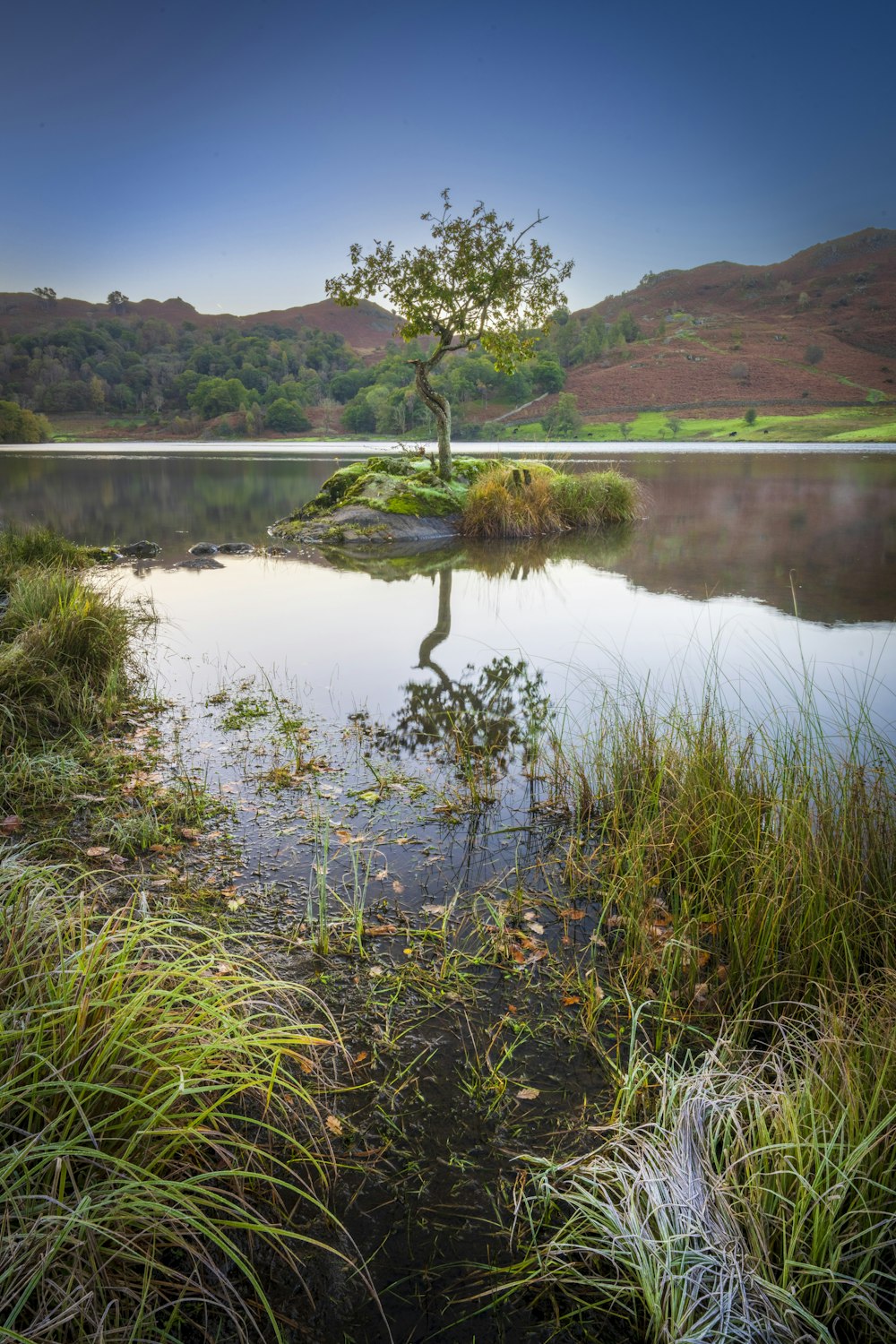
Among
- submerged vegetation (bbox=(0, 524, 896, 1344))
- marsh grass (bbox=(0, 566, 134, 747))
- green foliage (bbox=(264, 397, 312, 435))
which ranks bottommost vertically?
submerged vegetation (bbox=(0, 524, 896, 1344))

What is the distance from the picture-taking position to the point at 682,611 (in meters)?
10.1

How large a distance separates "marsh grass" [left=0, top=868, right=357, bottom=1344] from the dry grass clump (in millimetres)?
15639

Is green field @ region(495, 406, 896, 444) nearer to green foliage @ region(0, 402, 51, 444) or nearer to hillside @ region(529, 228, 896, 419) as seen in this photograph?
hillside @ region(529, 228, 896, 419)

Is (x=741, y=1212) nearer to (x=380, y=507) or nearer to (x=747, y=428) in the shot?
(x=380, y=507)

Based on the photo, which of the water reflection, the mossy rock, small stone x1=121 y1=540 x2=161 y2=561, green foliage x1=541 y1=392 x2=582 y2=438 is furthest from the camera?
green foliage x1=541 y1=392 x2=582 y2=438

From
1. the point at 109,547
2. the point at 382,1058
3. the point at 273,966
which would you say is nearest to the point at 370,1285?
the point at 382,1058

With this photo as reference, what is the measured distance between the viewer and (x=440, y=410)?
18.0m

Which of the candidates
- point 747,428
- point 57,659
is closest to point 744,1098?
point 57,659

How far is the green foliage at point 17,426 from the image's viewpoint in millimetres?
75613

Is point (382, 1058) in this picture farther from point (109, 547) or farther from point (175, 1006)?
point (109, 547)

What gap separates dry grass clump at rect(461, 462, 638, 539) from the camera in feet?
57.1

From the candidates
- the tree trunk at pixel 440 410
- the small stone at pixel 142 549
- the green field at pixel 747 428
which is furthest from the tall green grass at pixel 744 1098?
the green field at pixel 747 428

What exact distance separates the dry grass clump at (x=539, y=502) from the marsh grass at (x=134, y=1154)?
1564cm

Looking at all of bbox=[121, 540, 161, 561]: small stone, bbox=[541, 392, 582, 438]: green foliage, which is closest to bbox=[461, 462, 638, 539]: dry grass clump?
bbox=[121, 540, 161, 561]: small stone
